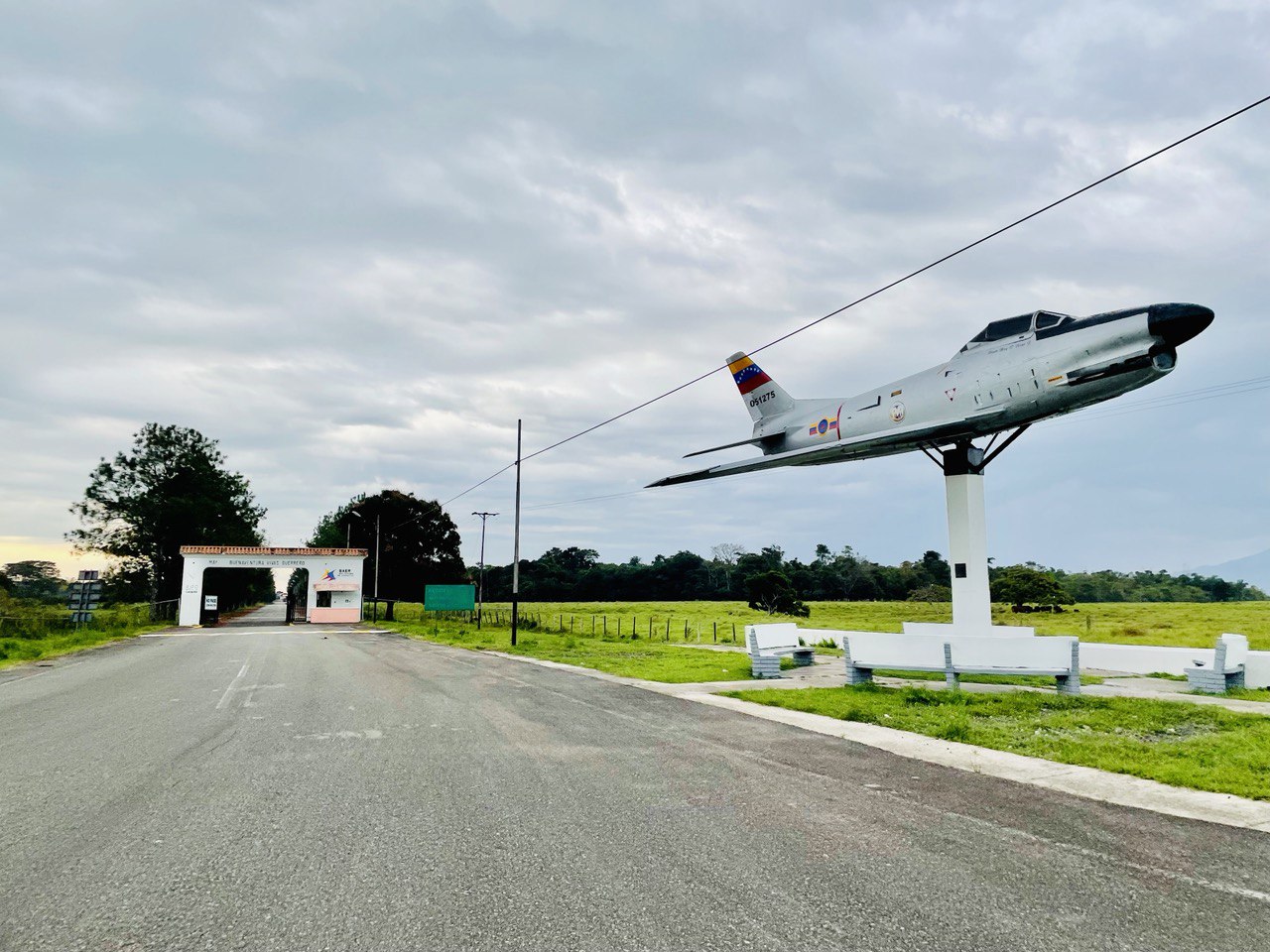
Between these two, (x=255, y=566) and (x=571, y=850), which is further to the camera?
(x=255, y=566)

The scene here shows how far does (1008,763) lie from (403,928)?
20.0 ft

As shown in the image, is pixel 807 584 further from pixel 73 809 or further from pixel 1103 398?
pixel 73 809

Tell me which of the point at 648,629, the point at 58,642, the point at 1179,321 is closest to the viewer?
the point at 1179,321

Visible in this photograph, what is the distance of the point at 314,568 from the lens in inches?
2005

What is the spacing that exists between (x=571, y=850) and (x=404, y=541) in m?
72.2

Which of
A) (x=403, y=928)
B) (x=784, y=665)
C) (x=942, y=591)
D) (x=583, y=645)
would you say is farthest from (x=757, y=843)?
(x=942, y=591)

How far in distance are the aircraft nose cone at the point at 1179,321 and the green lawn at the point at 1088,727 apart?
7024 mm

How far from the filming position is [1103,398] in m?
14.8

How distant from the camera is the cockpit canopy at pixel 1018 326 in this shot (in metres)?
15.1

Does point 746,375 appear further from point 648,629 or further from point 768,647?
point 648,629

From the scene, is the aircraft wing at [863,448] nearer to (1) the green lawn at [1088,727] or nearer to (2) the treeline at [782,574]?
(1) the green lawn at [1088,727]

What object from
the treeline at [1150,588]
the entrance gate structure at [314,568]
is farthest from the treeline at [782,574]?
the entrance gate structure at [314,568]

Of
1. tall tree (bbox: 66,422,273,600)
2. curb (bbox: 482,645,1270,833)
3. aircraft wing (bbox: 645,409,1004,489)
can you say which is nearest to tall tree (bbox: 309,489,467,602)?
tall tree (bbox: 66,422,273,600)

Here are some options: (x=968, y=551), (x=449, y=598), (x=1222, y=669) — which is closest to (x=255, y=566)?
(x=449, y=598)
